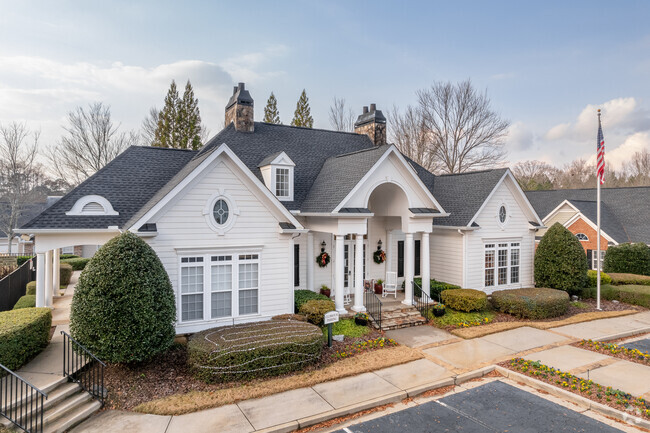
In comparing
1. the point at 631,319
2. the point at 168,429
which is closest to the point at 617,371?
the point at 631,319

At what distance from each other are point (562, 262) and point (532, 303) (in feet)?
14.0

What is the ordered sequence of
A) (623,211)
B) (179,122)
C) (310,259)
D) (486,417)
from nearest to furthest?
(486,417) < (310,259) < (623,211) < (179,122)

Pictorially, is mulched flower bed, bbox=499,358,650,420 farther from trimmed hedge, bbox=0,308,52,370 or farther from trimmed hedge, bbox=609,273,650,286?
trimmed hedge, bbox=609,273,650,286

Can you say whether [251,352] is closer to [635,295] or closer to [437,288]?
[437,288]

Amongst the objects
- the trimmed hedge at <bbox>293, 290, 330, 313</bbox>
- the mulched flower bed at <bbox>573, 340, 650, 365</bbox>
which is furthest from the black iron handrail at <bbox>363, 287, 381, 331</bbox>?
the mulched flower bed at <bbox>573, 340, 650, 365</bbox>

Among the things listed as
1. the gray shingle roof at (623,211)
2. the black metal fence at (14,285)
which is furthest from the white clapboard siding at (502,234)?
the black metal fence at (14,285)

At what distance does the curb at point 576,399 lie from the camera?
770 centimetres

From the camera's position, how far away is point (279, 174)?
15.6 m

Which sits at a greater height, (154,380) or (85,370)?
(85,370)

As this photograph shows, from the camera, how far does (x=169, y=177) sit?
14648 millimetres

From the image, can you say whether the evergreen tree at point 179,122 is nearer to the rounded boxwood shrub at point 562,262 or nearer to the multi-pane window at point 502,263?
the multi-pane window at point 502,263

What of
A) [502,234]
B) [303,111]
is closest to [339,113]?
[303,111]

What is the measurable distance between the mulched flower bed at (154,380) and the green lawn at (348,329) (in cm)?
182

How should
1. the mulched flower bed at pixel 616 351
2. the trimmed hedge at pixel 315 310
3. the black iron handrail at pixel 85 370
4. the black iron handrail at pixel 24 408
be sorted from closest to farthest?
the black iron handrail at pixel 24 408 < the black iron handrail at pixel 85 370 < the mulched flower bed at pixel 616 351 < the trimmed hedge at pixel 315 310
